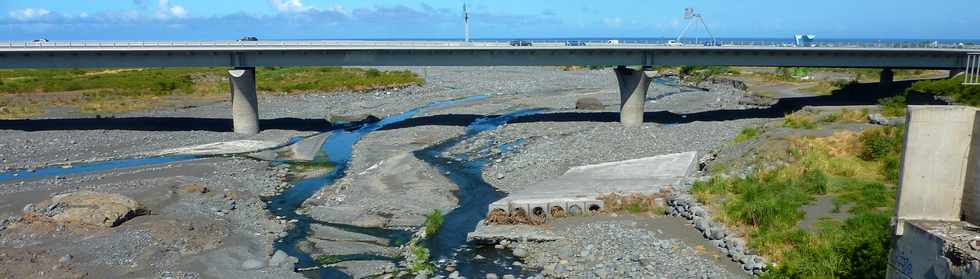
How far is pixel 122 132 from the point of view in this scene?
163ft

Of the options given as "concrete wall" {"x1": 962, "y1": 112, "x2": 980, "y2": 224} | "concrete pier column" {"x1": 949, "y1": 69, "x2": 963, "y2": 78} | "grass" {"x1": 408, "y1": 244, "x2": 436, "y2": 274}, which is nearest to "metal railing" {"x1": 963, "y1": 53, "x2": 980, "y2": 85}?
"concrete wall" {"x1": 962, "y1": 112, "x2": 980, "y2": 224}

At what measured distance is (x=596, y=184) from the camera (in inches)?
1230

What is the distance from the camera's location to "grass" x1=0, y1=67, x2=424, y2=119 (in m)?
63.1

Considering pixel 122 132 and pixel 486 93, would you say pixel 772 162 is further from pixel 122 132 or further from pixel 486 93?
pixel 486 93

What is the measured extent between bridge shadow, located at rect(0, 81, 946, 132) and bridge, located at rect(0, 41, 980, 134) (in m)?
3.93

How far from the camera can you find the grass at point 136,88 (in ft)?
207

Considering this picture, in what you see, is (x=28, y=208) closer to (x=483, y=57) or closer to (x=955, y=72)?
(x=483, y=57)

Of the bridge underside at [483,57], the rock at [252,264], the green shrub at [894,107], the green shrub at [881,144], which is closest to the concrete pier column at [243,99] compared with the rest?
the bridge underside at [483,57]

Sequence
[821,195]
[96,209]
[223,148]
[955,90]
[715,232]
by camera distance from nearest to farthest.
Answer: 1. [715,232]
2. [96,209]
3. [821,195]
4. [223,148]
5. [955,90]

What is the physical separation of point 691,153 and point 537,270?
60.4ft

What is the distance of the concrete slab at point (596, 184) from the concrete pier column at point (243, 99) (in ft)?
86.4

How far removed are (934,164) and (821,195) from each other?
13457 mm

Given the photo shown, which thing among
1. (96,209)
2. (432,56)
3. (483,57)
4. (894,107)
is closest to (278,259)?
(96,209)

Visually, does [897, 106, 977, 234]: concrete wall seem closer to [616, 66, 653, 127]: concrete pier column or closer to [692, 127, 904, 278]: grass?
[692, 127, 904, 278]: grass
